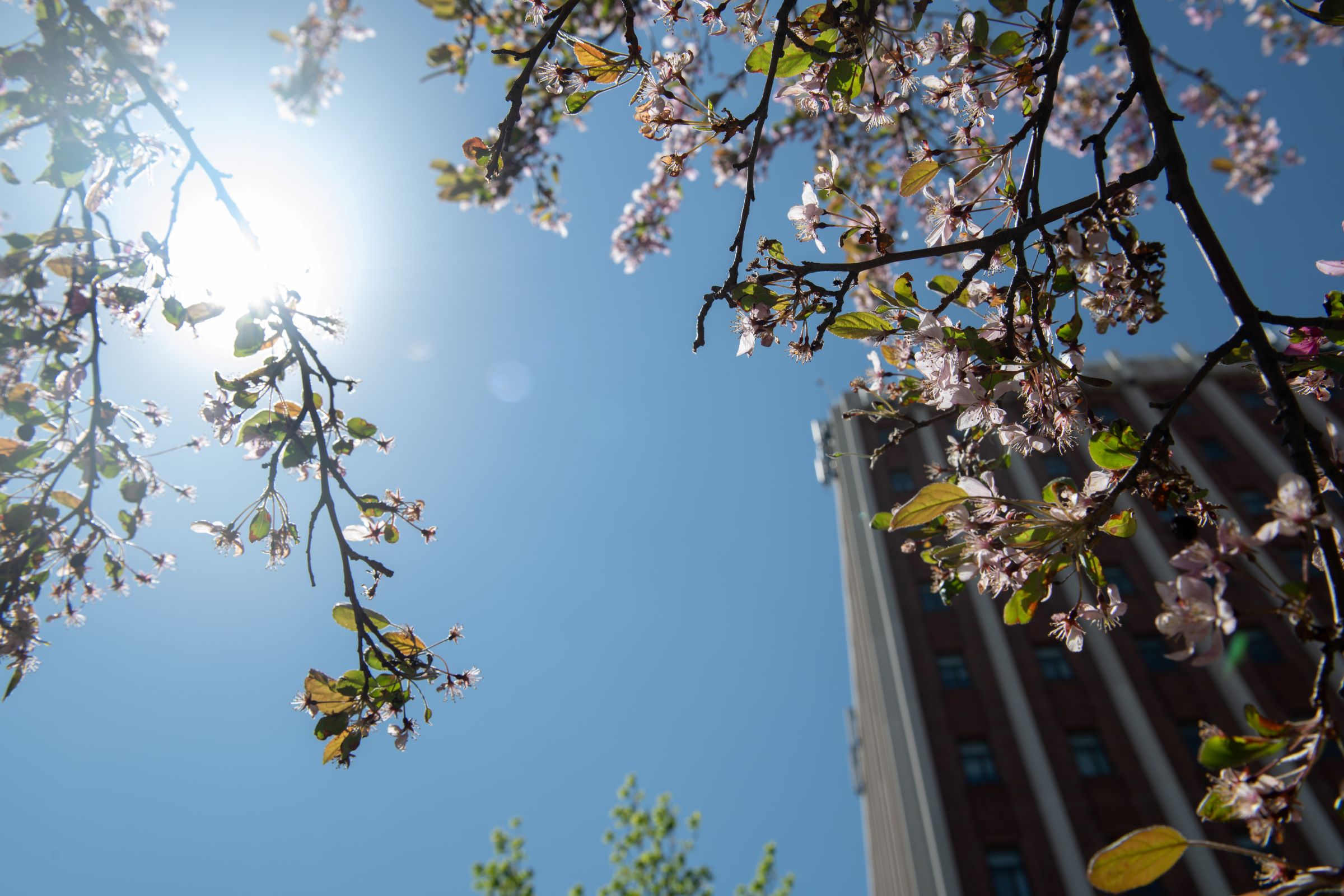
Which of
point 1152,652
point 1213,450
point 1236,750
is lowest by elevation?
point 1236,750

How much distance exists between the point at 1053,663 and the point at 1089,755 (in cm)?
219

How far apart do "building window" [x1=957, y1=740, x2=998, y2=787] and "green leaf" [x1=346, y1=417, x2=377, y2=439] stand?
54.0 feet

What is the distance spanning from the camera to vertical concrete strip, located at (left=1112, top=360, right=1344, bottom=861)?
13.8 meters

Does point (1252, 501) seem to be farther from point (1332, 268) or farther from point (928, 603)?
point (1332, 268)

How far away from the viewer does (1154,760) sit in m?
15.2

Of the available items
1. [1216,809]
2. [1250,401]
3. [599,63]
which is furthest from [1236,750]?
[1250,401]

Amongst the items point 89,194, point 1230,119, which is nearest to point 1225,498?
point 1230,119

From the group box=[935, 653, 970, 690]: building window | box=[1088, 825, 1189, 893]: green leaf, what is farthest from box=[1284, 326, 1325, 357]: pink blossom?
box=[935, 653, 970, 690]: building window

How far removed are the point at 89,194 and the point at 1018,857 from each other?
17299 millimetres

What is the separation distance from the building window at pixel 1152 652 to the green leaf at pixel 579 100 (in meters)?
19.4

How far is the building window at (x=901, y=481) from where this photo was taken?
22.2m

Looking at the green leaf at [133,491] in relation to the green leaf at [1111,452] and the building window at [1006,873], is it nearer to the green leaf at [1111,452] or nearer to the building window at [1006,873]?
the green leaf at [1111,452]

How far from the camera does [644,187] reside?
6.73 meters

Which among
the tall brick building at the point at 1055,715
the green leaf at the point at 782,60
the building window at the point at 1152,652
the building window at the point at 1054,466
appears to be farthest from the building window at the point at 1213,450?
the green leaf at the point at 782,60
